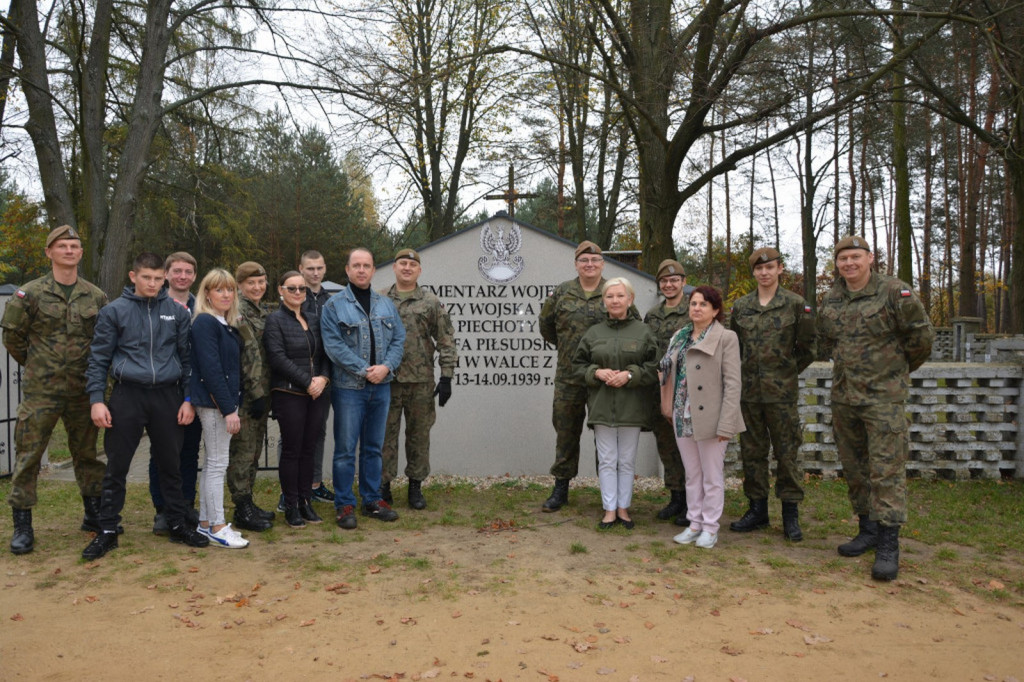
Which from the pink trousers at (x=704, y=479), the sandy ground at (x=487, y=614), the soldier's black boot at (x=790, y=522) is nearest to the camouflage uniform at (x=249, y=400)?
the sandy ground at (x=487, y=614)

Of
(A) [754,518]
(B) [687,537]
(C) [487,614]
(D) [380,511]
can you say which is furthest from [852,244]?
(D) [380,511]

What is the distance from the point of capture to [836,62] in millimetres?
8961

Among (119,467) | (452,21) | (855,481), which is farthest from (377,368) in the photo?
(452,21)

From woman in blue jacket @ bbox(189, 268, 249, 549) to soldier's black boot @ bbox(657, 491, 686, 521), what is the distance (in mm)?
2832

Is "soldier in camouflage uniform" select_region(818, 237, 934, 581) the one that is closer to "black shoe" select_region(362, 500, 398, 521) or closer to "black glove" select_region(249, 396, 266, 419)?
"black shoe" select_region(362, 500, 398, 521)

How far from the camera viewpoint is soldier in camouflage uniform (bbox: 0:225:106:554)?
463 cm

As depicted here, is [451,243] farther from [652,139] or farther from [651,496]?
[652,139]

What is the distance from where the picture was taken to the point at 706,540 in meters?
4.82

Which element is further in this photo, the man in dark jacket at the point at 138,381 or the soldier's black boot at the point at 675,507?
the soldier's black boot at the point at 675,507

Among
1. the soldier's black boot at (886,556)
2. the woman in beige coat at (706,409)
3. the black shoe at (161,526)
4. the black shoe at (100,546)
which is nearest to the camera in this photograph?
the soldier's black boot at (886,556)

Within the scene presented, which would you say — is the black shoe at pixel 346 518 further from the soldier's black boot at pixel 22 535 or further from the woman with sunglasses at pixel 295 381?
the soldier's black boot at pixel 22 535

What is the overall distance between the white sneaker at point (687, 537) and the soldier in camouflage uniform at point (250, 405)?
269 cm

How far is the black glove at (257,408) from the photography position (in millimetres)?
5043

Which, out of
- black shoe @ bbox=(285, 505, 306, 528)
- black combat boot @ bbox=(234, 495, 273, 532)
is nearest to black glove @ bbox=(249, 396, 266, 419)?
black combat boot @ bbox=(234, 495, 273, 532)
